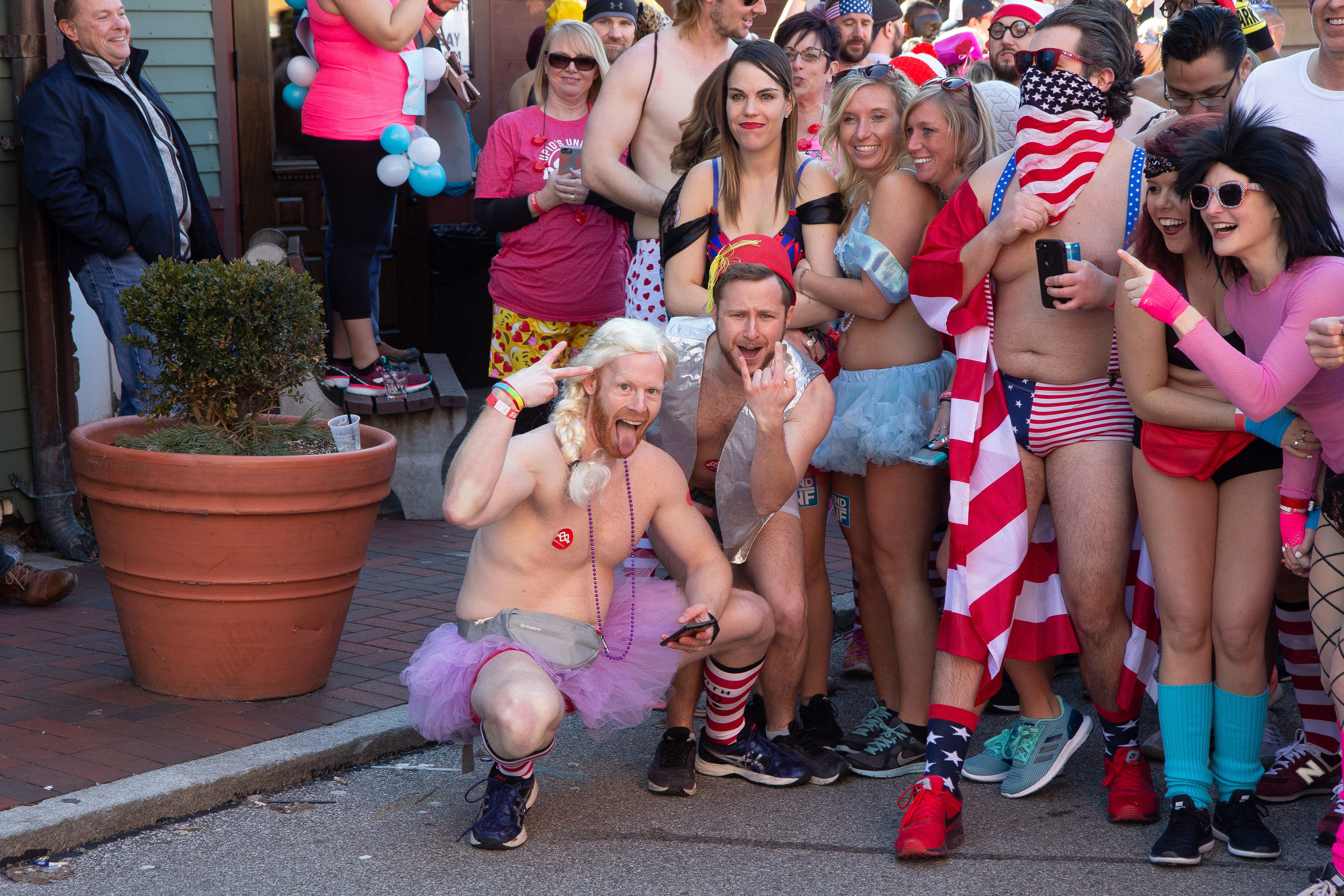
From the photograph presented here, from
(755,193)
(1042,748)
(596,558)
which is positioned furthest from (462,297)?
(1042,748)

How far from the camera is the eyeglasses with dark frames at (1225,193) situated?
328 cm

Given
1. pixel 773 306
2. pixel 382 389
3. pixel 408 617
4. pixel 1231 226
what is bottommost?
pixel 408 617

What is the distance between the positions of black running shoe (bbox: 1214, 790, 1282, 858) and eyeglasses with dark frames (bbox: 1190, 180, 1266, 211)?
1.50m

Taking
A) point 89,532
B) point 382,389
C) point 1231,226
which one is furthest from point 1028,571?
point 89,532

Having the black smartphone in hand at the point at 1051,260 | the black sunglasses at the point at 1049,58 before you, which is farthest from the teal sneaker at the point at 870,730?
the black sunglasses at the point at 1049,58

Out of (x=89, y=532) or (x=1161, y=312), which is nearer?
(x=1161, y=312)

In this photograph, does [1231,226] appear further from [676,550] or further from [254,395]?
[254,395]

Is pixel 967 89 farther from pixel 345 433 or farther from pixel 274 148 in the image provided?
pixel 274 148

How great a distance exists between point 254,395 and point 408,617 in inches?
49.8

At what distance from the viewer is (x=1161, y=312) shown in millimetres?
3271

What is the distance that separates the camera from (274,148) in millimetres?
7223

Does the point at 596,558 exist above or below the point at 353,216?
below

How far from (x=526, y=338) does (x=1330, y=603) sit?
3.66 metres

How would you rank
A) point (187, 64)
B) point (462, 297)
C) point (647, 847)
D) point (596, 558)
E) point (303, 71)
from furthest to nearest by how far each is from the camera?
point (462, 297) → point (187, 64) → point (303, 71) → point (596, 558) → point (647, 847)
